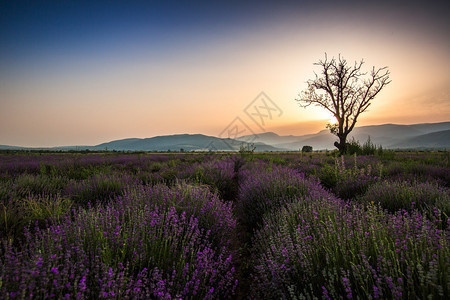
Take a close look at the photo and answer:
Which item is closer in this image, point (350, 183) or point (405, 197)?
point (405, 197)

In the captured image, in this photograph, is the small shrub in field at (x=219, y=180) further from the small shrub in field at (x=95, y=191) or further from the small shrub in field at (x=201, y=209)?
the small shrub in field at (x=201, y=209)

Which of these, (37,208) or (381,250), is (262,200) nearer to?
(381,250)

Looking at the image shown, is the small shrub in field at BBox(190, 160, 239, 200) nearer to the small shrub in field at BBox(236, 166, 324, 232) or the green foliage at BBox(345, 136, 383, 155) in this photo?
the small shrub in field at BBox(236, 166, 324, 232)

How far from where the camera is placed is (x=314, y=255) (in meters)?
1.92

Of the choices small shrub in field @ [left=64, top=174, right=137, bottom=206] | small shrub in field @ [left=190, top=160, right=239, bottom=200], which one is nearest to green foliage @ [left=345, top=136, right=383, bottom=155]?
small shrub in field @ [left=190, top=160, right=239, bottom=200]

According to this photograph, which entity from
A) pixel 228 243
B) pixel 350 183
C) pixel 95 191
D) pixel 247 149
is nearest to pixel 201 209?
pixel 228 243

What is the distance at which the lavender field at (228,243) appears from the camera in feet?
4.68

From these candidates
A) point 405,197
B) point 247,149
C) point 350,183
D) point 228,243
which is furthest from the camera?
point 247,149

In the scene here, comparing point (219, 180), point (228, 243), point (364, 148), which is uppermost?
point (364, 148)

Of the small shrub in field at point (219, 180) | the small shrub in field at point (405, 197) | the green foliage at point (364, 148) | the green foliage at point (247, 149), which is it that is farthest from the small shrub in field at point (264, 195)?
the green foliage at point (364, 148)

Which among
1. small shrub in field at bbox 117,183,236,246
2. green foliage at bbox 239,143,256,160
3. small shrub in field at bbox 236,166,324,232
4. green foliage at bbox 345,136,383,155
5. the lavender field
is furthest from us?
green foliage at bbox 345,136,383,155

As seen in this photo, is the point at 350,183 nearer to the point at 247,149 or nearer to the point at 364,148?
the point at 247,149

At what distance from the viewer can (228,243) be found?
9.98ft

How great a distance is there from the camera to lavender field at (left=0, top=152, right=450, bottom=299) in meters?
1.43
